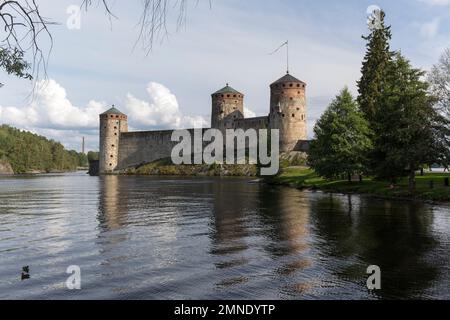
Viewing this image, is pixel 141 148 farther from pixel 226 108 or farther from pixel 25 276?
pixel 25 276

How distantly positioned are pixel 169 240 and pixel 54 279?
20.6 ft

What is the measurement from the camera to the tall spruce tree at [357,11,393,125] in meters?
53.7

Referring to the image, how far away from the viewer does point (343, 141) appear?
47188mm

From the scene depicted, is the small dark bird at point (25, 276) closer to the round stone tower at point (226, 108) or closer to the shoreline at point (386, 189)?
the shoreline at point (386, 189)

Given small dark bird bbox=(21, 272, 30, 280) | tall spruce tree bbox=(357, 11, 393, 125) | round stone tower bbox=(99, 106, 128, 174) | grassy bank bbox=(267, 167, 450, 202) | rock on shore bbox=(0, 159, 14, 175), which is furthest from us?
rock on shore bbox=(0, 159, 14, 175)

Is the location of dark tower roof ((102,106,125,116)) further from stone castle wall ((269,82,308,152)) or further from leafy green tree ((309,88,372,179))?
leafy green tree ((309,88,372,179))

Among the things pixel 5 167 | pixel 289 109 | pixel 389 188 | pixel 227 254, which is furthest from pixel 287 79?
pixel 5 167

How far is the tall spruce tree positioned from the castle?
47.2 metres

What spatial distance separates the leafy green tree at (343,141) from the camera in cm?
4606

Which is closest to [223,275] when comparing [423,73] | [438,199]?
[438,199]

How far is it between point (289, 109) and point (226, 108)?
20.6 m

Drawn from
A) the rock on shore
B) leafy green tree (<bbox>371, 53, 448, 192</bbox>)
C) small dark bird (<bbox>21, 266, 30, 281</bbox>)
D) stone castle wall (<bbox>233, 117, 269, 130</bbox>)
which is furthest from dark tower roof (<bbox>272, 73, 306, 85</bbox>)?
the rock on shore

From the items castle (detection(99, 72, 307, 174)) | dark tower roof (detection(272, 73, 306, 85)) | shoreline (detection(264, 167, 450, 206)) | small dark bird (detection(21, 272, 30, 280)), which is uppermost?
dark tower roof (detection(272, 73, 306, 85))
